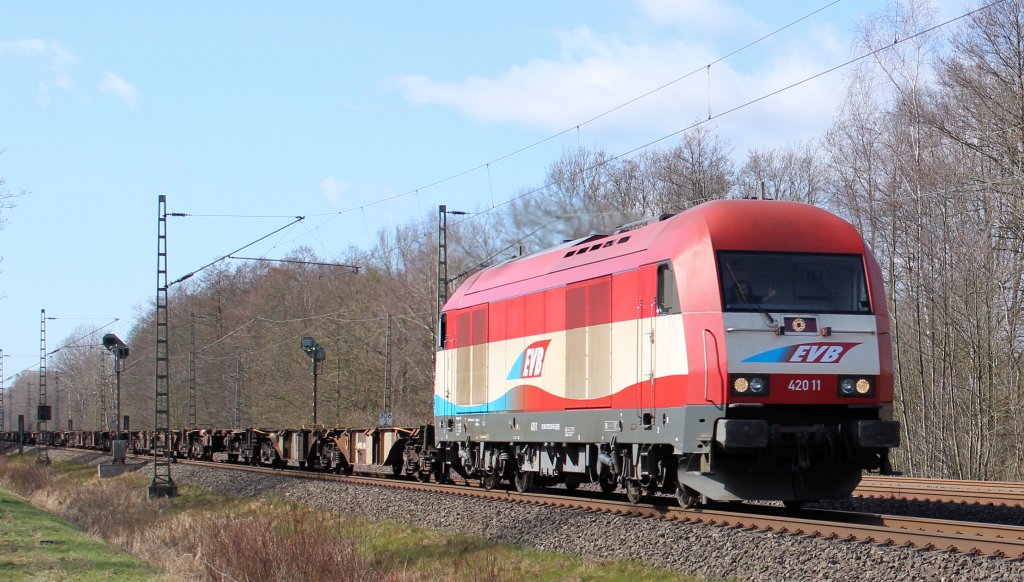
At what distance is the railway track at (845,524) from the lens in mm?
10641

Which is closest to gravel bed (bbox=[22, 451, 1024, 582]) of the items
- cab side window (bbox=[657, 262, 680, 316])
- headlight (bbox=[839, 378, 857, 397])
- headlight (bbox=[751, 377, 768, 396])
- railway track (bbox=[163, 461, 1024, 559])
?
railway track (bbox=[163, 461, 1024, 559])

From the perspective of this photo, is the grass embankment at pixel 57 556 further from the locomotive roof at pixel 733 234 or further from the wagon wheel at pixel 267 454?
the wagon wheel at pixel 267 454

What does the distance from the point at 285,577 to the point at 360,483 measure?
12.0 metres

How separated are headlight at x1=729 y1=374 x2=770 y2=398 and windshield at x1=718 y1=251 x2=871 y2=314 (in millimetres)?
843

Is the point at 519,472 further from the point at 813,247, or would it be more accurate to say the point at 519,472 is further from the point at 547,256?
the point at 813,247

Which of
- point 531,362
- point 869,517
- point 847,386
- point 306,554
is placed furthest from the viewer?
point 531,362

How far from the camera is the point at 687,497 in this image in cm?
1492

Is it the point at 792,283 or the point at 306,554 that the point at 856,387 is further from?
the point at 306,554

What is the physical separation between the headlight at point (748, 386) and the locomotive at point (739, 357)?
0.02 m

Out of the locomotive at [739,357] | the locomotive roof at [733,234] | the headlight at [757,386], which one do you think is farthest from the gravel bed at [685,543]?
the locomotive roof at [733,234]

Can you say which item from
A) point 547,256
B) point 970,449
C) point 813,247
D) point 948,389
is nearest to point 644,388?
point 813,247

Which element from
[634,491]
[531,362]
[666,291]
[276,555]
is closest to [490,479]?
[531,362]

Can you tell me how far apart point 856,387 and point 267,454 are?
27646 mm

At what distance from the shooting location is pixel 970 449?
27016 mm
